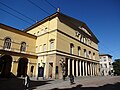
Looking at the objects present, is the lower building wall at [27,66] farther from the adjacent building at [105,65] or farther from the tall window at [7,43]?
the adjacent building at [105,65]

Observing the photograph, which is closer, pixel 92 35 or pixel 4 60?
pixel 4 60

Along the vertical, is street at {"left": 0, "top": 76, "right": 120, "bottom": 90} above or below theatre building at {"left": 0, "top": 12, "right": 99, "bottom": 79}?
below

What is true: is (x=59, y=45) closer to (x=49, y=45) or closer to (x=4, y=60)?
(x=49, y=45)

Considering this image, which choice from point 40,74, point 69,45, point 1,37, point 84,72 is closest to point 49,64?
point 40,74

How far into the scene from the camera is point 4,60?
86.3ft

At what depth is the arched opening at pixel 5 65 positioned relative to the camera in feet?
83.6

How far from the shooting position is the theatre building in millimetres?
25766

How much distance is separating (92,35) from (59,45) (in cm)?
2383

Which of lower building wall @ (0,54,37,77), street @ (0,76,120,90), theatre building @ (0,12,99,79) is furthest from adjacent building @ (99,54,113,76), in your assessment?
street @ (0,76,120,90)

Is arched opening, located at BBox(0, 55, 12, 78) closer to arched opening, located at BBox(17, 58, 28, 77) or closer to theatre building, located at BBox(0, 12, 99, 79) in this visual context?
theatre building, located at BBox(0, 12, 99, 79)

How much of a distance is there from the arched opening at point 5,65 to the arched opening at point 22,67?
2550mm

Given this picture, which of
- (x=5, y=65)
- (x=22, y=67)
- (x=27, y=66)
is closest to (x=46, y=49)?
(x=27, y=66)

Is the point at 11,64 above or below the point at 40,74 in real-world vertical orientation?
above

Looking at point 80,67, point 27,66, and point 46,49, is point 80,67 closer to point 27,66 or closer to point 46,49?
point 46,49
